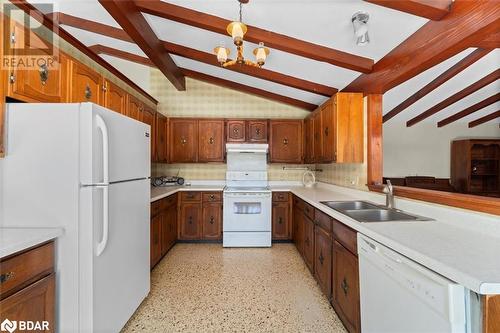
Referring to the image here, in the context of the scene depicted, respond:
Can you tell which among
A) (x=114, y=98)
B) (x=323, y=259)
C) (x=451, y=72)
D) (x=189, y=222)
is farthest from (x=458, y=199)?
(x=189, y=222)

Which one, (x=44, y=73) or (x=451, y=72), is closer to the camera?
(x=44, y=73)

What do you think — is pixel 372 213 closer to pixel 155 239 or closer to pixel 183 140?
pixel 155 239

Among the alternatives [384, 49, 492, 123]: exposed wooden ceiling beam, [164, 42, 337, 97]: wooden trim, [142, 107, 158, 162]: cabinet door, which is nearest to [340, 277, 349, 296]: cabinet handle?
[164, 42, 337, 97]: wooden trim

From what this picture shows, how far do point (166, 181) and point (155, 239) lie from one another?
142 centimetres

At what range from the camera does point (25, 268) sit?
1.19 metres

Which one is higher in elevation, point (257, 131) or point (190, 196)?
point (257, 131)

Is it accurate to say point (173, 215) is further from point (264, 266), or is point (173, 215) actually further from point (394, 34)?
point (394, 34)

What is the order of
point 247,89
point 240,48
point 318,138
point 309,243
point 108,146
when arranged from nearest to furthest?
1. point 108,146
2. point 240,48
3. point 309,243
4. point 318,138
5. point 247,89

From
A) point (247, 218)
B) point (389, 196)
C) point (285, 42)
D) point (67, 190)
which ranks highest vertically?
point (285, 42)

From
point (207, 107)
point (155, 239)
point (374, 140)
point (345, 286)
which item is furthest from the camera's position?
point (207, 107)

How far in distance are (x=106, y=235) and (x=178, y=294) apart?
1212 millimetres

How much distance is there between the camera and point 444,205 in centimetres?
158

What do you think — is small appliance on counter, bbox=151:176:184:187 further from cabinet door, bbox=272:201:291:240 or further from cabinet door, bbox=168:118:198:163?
cabinet door, bbox=272:201:291:240

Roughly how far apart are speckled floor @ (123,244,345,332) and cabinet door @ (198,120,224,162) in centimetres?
161
